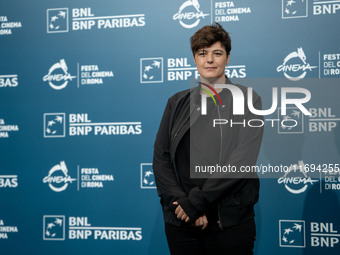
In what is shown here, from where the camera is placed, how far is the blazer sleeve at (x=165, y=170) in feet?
6.01

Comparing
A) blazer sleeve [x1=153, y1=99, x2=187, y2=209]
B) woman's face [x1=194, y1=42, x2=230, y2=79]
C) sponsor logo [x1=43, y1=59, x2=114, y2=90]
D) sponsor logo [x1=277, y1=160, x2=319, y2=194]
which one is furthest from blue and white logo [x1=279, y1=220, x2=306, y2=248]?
sponsor logo [x1=43, y1=59, x2=114, y2=90]

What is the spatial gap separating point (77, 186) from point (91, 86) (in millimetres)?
780

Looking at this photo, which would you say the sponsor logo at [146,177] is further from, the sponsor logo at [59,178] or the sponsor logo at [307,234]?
the sponsor logo at [307,234]

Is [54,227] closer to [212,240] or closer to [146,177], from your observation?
[146,177]

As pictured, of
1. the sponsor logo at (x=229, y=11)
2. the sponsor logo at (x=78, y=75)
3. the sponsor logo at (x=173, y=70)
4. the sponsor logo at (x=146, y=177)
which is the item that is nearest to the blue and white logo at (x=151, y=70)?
the sponsor logo at (x=173, y=70)

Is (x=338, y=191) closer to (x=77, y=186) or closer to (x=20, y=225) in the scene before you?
(x=77, y=186)

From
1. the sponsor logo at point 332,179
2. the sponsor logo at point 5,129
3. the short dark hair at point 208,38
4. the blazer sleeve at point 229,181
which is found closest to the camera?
the blazer sleeve at point 229,181

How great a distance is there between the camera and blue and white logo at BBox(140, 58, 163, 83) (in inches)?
114

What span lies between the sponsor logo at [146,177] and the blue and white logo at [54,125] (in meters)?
0.71

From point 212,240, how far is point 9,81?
86.5 inches

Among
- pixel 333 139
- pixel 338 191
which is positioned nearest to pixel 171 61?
pixel 333 139

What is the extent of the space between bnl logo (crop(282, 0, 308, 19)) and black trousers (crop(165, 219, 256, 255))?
155 centimetres

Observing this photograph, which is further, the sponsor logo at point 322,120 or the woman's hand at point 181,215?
the sponsor logo at point 322,120

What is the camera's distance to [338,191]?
2592mm
